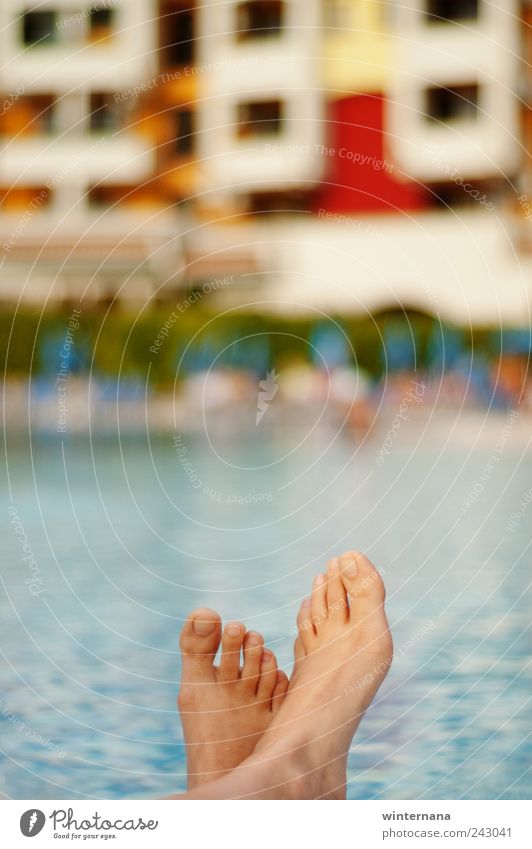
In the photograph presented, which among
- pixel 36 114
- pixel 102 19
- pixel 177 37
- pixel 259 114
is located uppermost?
pixel 177 37

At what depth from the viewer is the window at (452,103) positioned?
414 inches

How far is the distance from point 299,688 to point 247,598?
47.2 inches

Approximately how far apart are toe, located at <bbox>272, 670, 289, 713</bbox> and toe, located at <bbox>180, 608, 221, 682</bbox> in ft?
0.26

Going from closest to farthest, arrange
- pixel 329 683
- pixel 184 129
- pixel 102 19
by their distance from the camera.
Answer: pixel 329 683 → pixel 102 19 → pixel 184 129

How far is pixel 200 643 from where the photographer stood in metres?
1.54

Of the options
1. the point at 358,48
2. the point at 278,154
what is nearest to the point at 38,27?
the point at 278,154

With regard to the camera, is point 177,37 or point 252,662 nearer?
point 252,662

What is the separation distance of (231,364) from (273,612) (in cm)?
750

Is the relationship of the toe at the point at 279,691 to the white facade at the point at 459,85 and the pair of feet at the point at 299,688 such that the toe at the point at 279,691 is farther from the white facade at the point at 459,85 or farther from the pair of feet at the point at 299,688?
the white facade at the point at 459,85

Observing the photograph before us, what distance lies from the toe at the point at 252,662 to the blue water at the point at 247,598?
14 centimetres

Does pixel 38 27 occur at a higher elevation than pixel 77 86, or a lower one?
higher

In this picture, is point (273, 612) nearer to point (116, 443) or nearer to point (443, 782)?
point (443, 782)

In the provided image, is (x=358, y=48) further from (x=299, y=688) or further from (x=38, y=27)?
(x=299, y=688)

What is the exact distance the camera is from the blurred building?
33.4 ft
